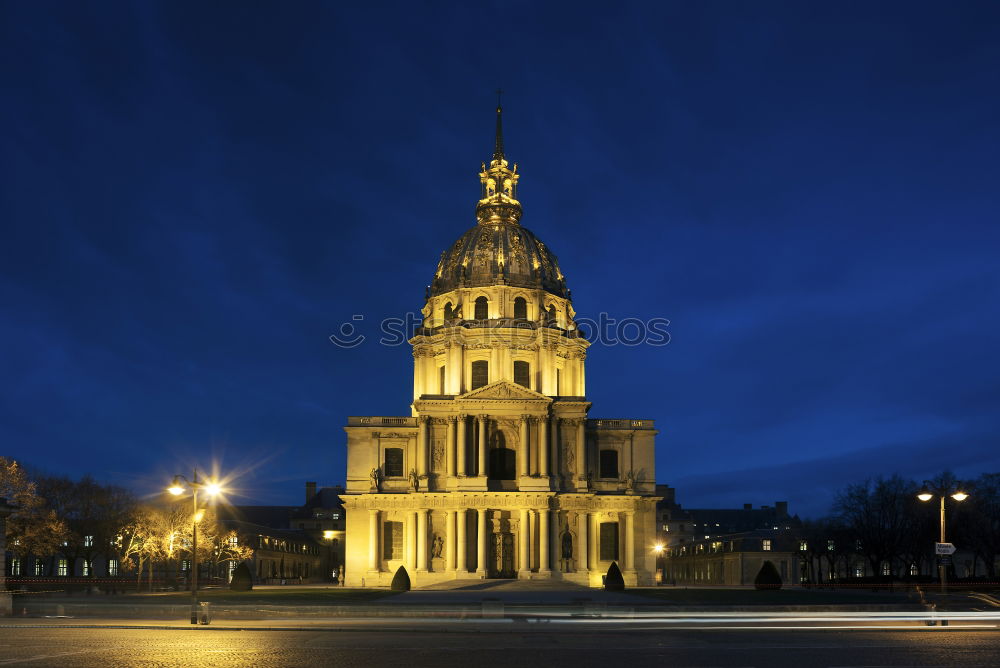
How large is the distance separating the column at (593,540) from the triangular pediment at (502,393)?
10657 millimetres

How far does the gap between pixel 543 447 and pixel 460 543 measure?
9.95 meters

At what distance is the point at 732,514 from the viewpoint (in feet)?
577

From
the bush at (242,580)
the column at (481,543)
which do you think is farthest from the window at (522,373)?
the bush at (242,580)

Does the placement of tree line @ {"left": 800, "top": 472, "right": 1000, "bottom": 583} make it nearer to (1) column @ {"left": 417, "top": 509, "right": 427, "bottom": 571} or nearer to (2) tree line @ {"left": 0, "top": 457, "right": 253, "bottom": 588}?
(1) column @ {"left": 417, "top": 509, "right": 427, "bottom": 571}

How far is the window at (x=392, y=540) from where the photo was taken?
294 ft

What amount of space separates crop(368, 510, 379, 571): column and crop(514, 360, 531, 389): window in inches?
691

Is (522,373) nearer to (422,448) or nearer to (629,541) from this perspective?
(422,448)

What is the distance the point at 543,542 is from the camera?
3344 inches

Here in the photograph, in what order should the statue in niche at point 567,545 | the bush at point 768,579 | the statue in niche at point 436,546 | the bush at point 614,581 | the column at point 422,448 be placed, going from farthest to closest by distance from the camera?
1. the column at point 422,448
2. the statue in niche at point 567,545
3. the statue in niche at point 436,546
4. the bush at point 768,579
5. the bush at point 614,581

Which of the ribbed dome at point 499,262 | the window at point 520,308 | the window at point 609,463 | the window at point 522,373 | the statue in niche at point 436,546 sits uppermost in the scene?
the ribbed dome at point 499,262

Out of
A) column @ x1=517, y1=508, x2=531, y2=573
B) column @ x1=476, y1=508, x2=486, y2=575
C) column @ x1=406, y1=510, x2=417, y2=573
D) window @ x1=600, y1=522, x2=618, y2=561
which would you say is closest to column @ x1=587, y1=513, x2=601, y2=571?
window @ x1=600, y1=522, x2=618, y2=561

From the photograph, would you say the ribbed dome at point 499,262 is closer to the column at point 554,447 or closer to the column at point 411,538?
the column at point 554,447

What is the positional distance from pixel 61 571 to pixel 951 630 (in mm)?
89574

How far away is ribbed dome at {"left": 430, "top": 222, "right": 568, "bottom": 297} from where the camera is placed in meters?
100
